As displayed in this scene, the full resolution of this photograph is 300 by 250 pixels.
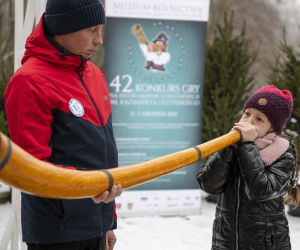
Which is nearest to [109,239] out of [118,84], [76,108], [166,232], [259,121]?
[76,108]

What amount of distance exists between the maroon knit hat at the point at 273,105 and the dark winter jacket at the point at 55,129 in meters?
0.88

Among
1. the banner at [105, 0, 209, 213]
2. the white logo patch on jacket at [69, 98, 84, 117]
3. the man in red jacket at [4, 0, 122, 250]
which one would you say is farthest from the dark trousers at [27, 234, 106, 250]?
the banner at [105, 0, 209, 213]

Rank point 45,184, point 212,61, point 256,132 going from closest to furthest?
1. point 45,184
2. point 256,132
3. point 212,61

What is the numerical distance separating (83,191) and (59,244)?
540 mm

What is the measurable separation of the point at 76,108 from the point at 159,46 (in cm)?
360

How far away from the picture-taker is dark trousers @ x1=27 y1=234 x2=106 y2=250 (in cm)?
163

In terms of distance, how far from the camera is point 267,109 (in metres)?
2.00

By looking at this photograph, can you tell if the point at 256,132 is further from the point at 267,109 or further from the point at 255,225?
the point at 255,225

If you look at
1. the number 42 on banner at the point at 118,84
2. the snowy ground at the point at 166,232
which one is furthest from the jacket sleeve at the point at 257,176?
the number 42 on banner at the point at 118,84

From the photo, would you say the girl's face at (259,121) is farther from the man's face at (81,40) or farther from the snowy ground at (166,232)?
the snowy ground at (166,232)

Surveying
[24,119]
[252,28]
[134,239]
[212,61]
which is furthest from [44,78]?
[252,28]

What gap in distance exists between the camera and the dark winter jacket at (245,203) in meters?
1.93

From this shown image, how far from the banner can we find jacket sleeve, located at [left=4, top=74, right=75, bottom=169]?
340 cm

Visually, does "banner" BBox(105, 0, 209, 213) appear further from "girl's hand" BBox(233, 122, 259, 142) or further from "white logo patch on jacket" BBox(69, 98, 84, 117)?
"white logo patch on jacket" BBox(69, 98, 84, 117)
